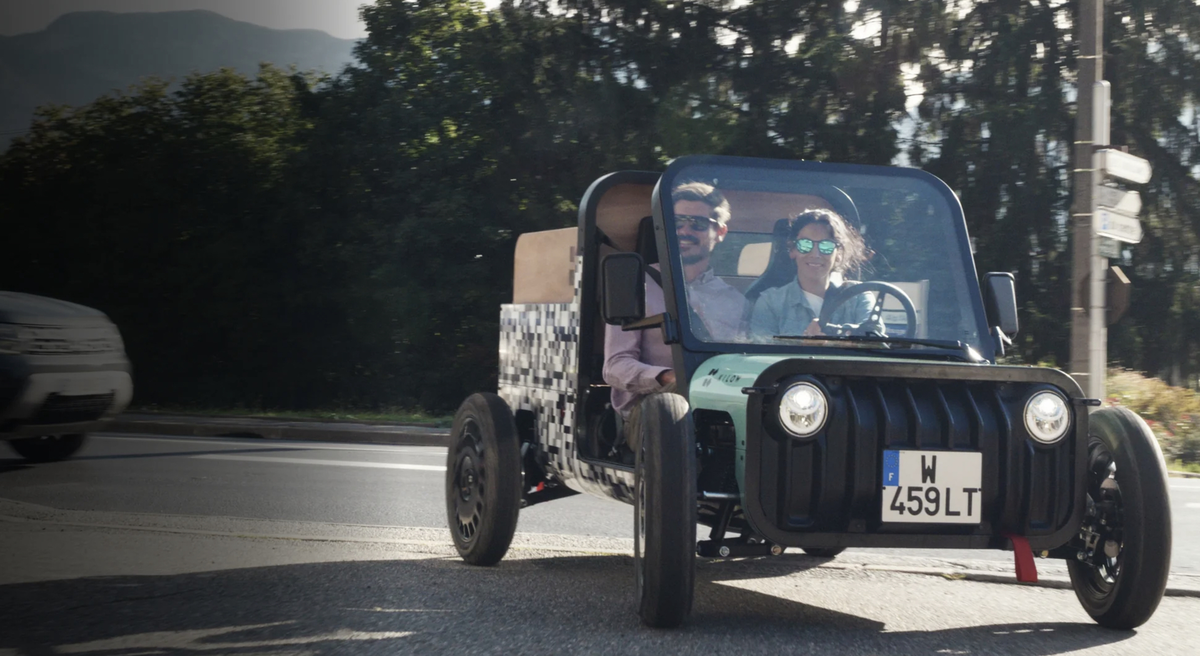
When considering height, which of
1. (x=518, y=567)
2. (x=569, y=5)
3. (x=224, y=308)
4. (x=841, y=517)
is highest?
(x=569, y=5)

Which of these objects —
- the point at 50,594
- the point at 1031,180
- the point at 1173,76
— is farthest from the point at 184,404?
the point at 1173,76

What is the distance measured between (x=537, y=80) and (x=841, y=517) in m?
22.6

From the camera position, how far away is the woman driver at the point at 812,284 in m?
5.64

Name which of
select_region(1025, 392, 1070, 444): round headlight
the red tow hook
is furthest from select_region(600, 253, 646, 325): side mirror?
the red tow hook

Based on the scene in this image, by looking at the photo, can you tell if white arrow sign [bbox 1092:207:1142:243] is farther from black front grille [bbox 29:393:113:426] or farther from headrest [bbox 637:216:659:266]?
black front grille [bbox 29:393:113:426]

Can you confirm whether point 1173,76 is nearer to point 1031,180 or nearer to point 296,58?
point 1031,180

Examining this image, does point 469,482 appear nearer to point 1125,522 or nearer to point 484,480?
point 484,480

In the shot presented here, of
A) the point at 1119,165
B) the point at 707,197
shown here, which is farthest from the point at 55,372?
the point at 1119,165

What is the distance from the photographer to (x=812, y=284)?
224 inches

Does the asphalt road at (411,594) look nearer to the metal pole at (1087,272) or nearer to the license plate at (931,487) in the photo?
the license plate at (931,487)

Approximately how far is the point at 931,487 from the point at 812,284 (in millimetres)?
1205

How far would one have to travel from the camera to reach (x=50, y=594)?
5680 mm

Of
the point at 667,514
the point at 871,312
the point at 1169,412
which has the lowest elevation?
the point at 1169,412

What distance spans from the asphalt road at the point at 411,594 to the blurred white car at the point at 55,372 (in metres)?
1.79
